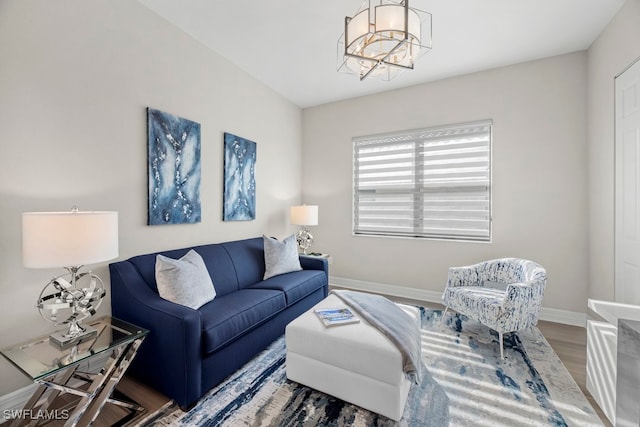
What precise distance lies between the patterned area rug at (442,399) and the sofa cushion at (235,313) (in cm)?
34

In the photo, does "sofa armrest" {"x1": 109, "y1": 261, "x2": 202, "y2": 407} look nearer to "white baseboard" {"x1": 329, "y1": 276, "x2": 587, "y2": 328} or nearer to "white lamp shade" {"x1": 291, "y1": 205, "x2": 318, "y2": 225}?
"white lamp shade" {"x1": 291, "y1": 205, "x2": 318, "y2": 225}

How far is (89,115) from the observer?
196cm

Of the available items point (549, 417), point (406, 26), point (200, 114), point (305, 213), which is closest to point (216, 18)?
point (200, 114)

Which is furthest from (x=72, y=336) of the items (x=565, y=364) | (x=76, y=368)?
(x=565, y=364)

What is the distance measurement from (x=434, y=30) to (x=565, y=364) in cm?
303

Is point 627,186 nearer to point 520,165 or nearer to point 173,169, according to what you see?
point 520,165

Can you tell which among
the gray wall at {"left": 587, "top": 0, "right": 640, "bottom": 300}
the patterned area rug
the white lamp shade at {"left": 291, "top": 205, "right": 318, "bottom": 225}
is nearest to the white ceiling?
the gray wall at {"left": 587, "top": 0, "right": 640, "bottom": 300}

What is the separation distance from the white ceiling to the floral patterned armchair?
217 cm

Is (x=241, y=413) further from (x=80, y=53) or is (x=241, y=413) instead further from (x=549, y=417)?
(x=80, y=53)

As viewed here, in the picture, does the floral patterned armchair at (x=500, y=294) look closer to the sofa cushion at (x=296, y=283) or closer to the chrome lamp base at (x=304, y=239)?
the sofa cushion at (x=296, y=283)

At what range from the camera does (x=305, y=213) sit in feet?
12.3

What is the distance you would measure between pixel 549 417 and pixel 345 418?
3.89ft

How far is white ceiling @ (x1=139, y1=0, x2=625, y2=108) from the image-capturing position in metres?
2.24

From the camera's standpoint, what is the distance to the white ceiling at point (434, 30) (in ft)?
7.36
